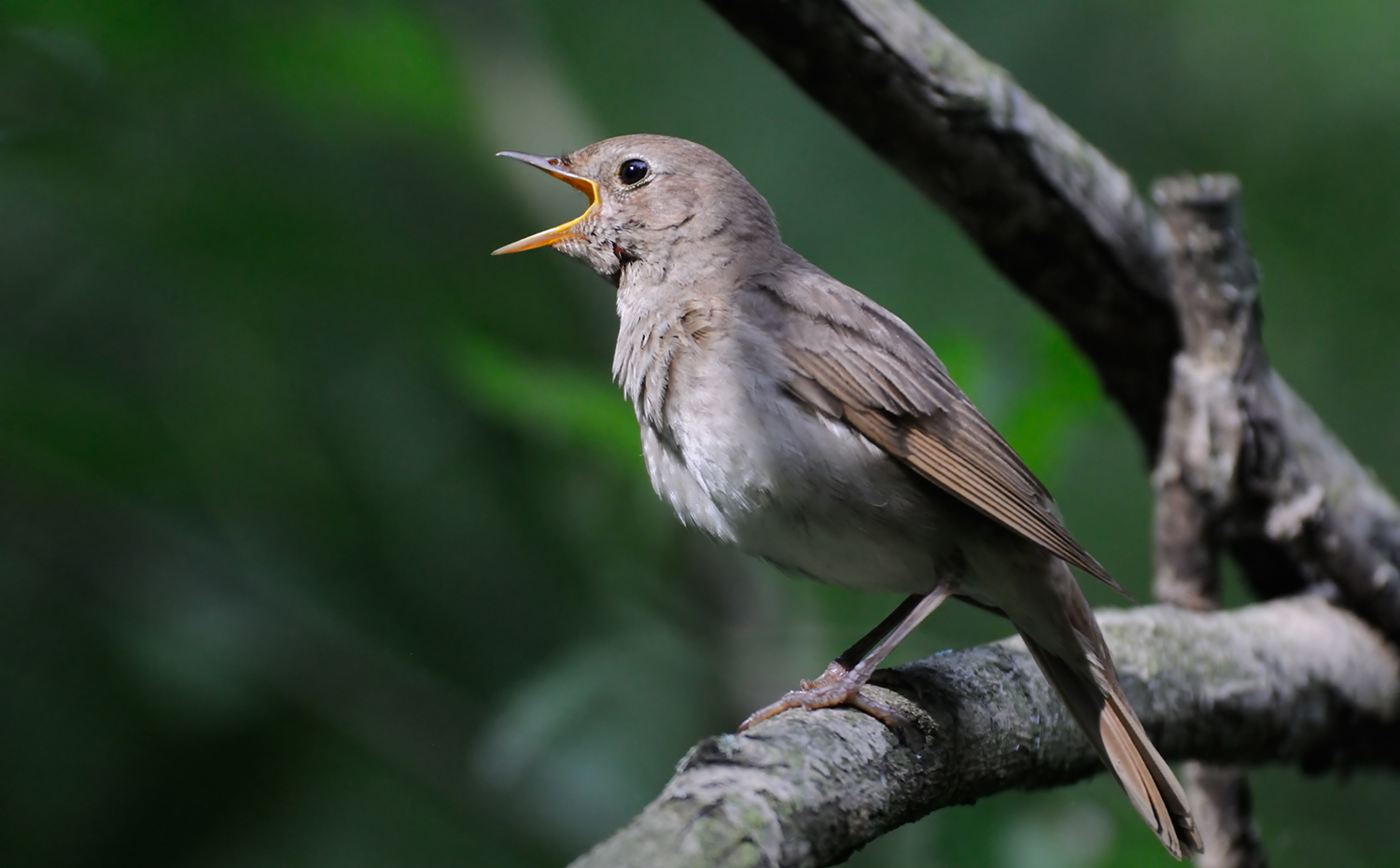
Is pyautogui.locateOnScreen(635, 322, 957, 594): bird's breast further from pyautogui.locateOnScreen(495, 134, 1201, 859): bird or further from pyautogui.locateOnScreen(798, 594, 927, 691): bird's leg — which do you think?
pyautogui.locateOnScreen(798, 594, 927, 691): bird's leg

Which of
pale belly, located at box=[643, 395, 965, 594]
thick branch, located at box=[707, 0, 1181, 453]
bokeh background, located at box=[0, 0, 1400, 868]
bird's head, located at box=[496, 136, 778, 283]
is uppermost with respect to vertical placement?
thick branch, located at box=[707, 0, 1181, 453]

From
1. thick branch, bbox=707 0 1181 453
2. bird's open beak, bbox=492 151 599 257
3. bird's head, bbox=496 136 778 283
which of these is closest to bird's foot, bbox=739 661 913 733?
bird's head, bbox=496 136 778 283

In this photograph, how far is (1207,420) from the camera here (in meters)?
4.47

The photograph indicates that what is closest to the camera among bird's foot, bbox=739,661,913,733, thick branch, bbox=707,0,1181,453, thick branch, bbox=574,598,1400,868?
thick branch, bbox=574,598,1400,868

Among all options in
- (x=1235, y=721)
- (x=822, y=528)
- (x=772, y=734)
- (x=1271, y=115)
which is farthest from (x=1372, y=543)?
(x=1271, y=115)

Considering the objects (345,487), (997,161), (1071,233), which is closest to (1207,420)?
(1071,233)

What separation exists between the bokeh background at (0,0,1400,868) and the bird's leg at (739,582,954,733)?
1.28 metres

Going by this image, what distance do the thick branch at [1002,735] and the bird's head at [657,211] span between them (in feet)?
4.43

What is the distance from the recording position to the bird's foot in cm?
264

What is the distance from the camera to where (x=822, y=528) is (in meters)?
3.09

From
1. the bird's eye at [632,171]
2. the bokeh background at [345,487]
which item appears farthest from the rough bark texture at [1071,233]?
the bird's eye at [632,171]

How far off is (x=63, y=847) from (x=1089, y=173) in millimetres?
4751

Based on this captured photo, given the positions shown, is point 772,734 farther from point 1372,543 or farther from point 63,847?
point 63,847

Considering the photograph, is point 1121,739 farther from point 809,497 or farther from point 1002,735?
point 809,497
